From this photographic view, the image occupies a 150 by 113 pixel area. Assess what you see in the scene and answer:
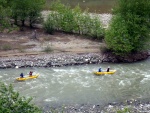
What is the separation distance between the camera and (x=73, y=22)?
53562 mm

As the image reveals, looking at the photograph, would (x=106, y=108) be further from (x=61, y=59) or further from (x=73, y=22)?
(x=73, y=22)

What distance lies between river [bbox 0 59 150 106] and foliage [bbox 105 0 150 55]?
10.1ft

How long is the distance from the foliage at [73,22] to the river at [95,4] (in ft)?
59.7

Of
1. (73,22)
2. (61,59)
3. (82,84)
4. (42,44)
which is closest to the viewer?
(82,84)

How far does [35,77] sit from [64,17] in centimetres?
1583

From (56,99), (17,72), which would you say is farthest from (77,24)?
(56,99)

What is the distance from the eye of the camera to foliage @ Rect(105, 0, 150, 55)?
46.9 m

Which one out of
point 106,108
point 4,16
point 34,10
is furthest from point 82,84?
point 34,10

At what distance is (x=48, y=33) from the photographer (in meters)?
55.2

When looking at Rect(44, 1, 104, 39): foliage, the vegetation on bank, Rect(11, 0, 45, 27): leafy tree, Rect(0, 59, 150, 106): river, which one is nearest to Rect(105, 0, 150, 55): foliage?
Rect(0, 59, 150, 106): river

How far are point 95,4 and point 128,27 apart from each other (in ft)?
102

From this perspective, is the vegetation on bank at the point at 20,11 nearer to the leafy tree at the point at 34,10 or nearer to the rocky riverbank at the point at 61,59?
the leafy tree at the point at 34,10

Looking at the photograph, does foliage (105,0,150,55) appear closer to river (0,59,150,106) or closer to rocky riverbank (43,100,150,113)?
river (0,59,150,106)

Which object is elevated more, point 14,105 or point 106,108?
point 14,105
